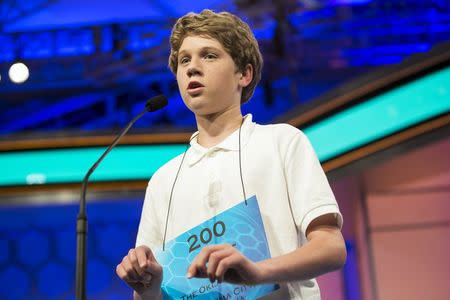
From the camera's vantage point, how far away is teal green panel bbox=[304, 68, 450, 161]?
8.53 feet

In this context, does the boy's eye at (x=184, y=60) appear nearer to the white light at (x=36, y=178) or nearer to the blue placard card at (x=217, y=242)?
the blue placard card at (x=217, y=242)

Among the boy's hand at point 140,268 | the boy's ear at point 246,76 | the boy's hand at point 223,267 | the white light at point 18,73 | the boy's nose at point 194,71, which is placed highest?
the white light at point 18,73

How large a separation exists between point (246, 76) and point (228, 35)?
0.35 ft

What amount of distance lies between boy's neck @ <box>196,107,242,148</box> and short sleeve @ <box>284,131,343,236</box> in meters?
0.16

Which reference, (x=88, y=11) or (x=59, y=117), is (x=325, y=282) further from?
(x=88, y=11)

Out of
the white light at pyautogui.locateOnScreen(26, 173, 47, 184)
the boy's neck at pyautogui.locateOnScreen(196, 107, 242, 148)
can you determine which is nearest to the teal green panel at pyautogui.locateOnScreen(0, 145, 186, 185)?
the white light at pyautogui.locateOnScreen(26, 173, 47, 184)

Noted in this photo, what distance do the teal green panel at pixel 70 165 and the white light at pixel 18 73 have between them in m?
2.91

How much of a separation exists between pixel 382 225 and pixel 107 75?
300 centimetres

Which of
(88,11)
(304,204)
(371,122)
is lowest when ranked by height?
(304,204)

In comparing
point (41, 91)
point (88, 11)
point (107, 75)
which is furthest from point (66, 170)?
point (88, 11)

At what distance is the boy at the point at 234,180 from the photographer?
128cm

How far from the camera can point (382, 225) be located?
10.4 ft

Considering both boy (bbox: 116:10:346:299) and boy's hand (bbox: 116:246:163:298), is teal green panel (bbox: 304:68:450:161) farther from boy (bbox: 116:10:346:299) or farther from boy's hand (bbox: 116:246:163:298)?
boy's hand (bbox: 116:246:163:298)

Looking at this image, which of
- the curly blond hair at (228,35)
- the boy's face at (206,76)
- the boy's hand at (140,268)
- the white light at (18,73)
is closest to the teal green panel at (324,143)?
the curly blond hair at (228,35)
